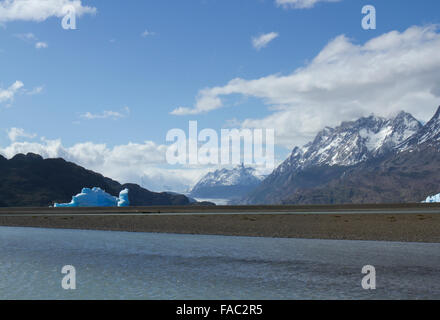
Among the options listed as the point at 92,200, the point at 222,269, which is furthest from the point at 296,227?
the point at 92,200

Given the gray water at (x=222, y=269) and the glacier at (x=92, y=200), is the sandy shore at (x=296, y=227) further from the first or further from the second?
the glacier at (x=92, y=200)

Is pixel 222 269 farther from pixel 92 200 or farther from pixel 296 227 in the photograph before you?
pixel 92 200

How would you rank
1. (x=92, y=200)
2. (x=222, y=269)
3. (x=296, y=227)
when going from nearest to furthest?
(x=222, y=269), (x=296, y=227), (x=92, y=200)

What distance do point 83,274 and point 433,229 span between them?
3786cm

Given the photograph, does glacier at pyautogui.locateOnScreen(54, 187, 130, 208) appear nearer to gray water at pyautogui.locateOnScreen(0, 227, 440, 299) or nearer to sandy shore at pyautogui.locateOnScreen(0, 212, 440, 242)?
sandy shore at pyautogui.locateOnScreen(0, 212, 440, 242)

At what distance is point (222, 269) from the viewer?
28.9m

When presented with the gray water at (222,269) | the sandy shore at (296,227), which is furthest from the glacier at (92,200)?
the gray water at (222,269)

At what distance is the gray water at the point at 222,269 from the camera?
22344 mm

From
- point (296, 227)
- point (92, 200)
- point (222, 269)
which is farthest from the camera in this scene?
point (92, 200)

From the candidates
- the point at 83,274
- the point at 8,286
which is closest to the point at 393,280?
the point at 83,274

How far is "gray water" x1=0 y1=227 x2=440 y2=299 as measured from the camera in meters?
22.3

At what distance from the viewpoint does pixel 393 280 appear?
24547mm

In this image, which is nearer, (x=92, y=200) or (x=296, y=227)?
(x=296, y=227)
